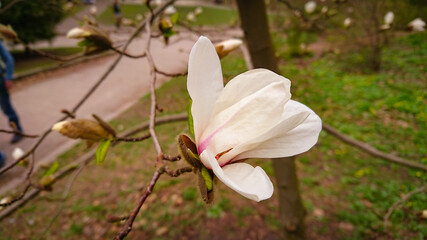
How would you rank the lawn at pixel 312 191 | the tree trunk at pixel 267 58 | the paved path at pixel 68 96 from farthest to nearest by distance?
the paved path at pixel 68 96 → the lawn at pixel 312 191 → the tree trunk at pixel 267 58

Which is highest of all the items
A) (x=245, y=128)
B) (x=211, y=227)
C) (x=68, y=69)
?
(x=245, y=128)

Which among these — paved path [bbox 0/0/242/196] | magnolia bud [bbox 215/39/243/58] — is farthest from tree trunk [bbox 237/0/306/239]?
paved path [bbox 0/0/242/196]

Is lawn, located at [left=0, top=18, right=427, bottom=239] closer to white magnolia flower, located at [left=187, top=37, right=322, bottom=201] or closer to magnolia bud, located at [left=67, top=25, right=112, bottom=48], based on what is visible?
magnolia bud, located at [left=67, top=25, right=112, bottom=48]

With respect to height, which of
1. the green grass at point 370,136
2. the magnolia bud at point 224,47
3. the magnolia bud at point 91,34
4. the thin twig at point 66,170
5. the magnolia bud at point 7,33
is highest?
the magnolia bud at point 7,33

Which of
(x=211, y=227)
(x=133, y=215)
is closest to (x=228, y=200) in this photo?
(x=211, y=227)

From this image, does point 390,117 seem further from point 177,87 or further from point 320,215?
point 177,87

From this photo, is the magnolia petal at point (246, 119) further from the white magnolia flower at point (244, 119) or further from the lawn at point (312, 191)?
the lawn at point (312, 191)

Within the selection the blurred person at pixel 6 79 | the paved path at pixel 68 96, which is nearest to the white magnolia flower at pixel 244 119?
the paved path at pixel 68 96
